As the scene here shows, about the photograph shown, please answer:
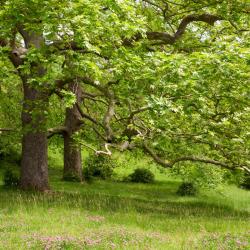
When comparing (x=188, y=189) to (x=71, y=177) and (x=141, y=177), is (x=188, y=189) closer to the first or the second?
Answer: (x=141, y=177)

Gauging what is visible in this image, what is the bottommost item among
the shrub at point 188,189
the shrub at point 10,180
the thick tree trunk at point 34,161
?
the shrub at point 188,189

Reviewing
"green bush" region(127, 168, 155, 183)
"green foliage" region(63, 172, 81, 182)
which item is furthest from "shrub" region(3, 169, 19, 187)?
"green bush" region(127, 168, 155, 183)

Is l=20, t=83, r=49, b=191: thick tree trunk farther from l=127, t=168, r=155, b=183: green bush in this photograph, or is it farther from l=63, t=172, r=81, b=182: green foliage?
l=127, t=168, r=155, b=183: green bush

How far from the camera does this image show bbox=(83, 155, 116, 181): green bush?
103 feet

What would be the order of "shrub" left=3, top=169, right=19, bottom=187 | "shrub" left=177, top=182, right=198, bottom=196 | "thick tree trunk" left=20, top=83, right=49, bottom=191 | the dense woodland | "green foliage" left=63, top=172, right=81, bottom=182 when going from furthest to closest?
1. "green foliage" left=63, top=172, right=81, bottom=182
2. "shrub" left=177, top=182, right=198, bottom=196
3. "shrub" left=3, top=169, right=19, bottom=187
4. "thick tree trunk" left=20, top=83, right=49, bottom=191
5. the dense woodland

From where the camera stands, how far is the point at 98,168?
34125 mm

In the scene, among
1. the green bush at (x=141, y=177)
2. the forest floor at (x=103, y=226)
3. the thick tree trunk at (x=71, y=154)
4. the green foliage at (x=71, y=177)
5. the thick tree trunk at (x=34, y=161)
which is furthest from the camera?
the green bush at (x=141, y=177)

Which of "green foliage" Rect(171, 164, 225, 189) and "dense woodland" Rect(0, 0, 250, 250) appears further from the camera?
"green foliage" Rect(171, 164, 225, 189)

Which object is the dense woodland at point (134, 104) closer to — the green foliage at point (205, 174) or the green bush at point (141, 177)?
the green foliage at point (205, 174)

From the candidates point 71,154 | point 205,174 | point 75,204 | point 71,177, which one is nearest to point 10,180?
point 71,177

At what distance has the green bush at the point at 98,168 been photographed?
31544mm

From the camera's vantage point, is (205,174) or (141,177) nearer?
(205,174)

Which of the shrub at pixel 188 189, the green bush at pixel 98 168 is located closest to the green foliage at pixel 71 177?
the green bush at pixel 98 168


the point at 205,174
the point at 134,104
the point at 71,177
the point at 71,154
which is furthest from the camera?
the point at 71,154
